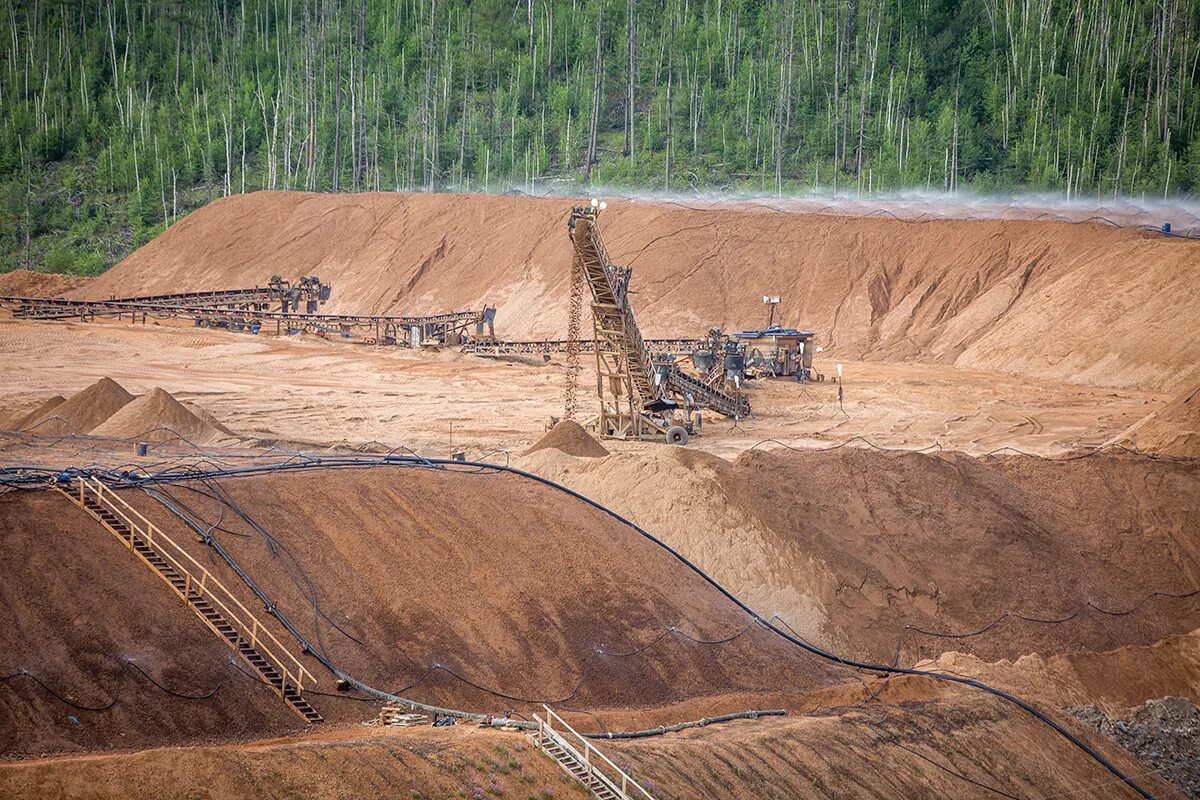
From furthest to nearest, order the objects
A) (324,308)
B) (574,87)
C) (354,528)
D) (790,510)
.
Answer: (574,87), (324,308), (790,510), (354,528)

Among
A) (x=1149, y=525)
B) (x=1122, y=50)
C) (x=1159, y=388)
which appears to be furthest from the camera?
(x=1122, y=50)

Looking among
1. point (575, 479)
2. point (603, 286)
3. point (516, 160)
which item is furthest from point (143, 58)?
point (575, 479)

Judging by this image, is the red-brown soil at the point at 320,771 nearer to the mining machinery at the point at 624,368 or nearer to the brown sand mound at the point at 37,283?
the mining machinery at the point at 624,368

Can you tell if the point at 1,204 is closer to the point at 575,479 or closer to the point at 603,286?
the point at 603,286

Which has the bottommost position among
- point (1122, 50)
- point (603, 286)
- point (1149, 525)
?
point (1149, 525)

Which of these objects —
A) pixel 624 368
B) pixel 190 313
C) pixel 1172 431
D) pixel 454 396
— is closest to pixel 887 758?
pixel 1172 431

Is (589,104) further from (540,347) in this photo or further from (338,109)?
(540,347)
